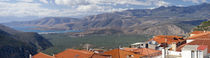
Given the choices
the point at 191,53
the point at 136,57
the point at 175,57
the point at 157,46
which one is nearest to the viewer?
the point at 191,53

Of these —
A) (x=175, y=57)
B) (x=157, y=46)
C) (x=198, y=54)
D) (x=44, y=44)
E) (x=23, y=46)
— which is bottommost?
(x=44, y=44)

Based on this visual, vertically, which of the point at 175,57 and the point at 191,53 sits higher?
the point at 191,53

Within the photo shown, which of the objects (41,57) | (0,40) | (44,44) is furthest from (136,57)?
(44,44)

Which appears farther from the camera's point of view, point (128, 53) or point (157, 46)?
point (157, 46)

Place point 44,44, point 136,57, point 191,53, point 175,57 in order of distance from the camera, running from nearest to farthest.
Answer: point 191,53, point 175,57, point 136,57, point 44,44

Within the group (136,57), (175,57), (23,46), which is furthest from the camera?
(23,46)

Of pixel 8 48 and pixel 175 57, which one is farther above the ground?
pixel 175 57

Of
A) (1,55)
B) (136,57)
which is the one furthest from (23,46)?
(136,57)

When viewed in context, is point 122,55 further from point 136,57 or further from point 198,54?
point 198,54

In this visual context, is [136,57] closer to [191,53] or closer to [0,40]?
[191,53]
